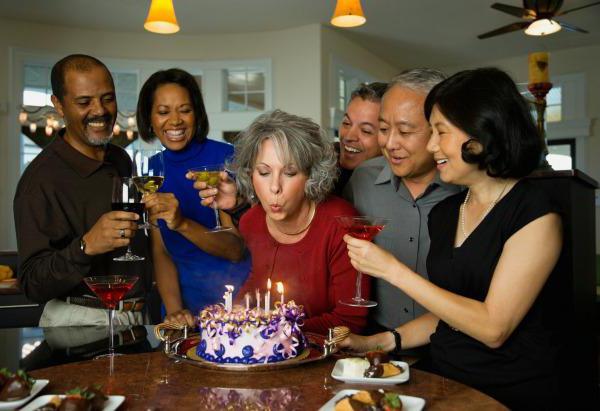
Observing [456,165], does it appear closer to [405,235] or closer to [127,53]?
[405,235]

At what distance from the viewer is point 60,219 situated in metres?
2.59

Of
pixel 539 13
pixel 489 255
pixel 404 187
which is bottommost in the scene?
pixel 489 255

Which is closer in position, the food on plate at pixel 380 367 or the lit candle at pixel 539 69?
the food on plate at pixel 380 367

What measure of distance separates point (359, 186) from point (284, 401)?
4.35ft

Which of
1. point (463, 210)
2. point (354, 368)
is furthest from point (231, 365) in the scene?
point (463, 210)

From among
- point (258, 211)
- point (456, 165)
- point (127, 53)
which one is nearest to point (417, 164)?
point (456, 165)

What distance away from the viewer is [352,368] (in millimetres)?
1604

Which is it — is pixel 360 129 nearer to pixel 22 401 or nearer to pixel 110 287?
pixel 110 287

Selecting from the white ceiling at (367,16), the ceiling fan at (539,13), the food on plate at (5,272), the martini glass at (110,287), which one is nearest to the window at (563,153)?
the white ceiling at (367,16)

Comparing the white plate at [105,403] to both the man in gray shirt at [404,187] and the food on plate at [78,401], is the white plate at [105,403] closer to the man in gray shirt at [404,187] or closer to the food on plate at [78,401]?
the food on plate at [78,401]

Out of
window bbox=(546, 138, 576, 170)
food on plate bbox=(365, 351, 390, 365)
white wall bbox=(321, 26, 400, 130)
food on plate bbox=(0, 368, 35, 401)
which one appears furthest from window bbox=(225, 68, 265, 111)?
food on plate bbox=(0, 368, 35, 401)

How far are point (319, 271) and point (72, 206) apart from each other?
1.17 metres

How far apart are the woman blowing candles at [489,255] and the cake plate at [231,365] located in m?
0.07

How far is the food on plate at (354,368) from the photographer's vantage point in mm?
1595
